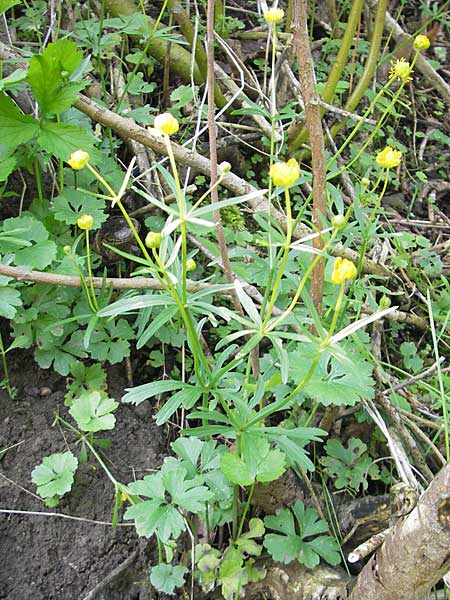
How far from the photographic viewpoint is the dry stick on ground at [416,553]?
39.3 inches

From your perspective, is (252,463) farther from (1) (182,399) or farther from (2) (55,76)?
(2) (55,76)

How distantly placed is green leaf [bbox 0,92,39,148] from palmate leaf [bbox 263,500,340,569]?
116 cm

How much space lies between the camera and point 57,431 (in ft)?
5.26

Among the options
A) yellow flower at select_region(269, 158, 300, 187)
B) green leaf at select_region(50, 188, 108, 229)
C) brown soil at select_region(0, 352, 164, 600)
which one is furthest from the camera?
green leaf at select_region(50, 188, 108, 229)

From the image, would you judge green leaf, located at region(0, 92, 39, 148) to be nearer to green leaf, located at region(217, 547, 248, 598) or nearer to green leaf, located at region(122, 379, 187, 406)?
green leaf, located at region(122, 379, 187, 406)

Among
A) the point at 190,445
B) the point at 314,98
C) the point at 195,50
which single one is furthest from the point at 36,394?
the point at 195,50

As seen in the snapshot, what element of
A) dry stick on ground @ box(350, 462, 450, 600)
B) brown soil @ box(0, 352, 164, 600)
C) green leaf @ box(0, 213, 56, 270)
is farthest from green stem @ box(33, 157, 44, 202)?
dry stick on ground @ box(350, 462, 450, 600)

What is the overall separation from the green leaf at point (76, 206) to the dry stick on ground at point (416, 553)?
43.3 inches

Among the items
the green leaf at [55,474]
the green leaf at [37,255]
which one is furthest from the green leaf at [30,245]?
the green leaf at [55,474]

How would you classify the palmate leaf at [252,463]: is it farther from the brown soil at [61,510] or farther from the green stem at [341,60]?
the green stem at [341,60]

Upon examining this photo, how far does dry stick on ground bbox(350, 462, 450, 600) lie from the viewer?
1.00 metres

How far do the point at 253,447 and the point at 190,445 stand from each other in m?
0.25

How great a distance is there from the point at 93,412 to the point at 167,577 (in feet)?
1.39

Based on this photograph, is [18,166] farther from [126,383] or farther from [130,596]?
[130,596]
